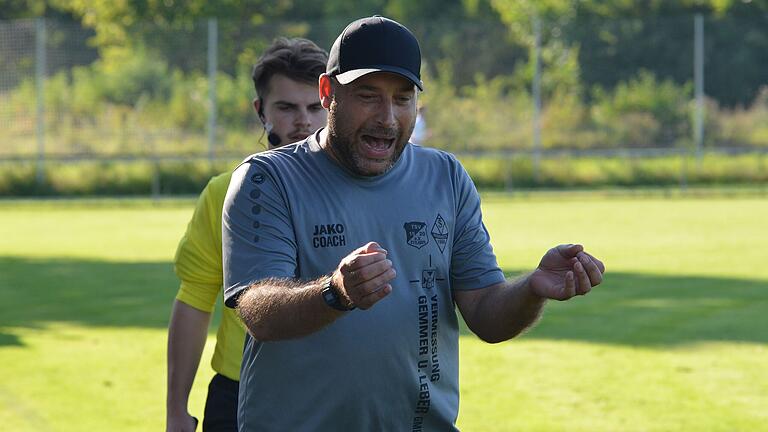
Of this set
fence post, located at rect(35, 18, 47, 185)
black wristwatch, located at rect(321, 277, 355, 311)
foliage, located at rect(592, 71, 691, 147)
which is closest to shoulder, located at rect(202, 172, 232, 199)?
black wristwatch, located at rect(321, 277, 355, 311)

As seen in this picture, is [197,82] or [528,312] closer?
[528,312]

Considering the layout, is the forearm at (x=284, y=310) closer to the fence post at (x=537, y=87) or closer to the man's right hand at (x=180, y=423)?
the man's right hand at (x=180, y=423)

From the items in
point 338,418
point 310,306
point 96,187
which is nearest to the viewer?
point 310,306

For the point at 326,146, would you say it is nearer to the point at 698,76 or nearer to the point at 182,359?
the point at 182,359

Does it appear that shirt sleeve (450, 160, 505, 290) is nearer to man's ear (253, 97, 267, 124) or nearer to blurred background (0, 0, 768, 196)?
man's ear (253, 97, 267, 124)

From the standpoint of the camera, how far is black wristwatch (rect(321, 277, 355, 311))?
3236 millimetres

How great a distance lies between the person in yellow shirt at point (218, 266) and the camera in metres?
4.86

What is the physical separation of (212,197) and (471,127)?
29009 mm

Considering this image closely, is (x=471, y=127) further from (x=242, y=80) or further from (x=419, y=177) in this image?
(x=419, y=177)

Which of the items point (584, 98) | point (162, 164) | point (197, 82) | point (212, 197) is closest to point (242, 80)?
point (197, 82)

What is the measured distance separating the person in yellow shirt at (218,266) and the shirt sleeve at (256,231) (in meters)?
1.16

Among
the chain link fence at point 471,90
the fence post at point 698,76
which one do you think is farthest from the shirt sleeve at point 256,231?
the fence post at point 698,76

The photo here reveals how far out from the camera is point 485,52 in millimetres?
34906

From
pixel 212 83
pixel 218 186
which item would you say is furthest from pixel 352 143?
pixel 212 83
